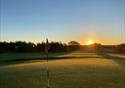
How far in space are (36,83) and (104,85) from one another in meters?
3.86

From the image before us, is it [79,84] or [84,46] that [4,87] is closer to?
[79,84]

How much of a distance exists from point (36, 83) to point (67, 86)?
82.0 inches

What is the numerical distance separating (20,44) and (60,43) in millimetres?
13210

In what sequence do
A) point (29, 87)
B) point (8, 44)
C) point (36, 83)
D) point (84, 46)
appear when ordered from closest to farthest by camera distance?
point (29, 87), point (36, 83), point (8, 44), point (84, 46)

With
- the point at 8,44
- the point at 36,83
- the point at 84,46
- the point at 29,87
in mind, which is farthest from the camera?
the point at 84,46

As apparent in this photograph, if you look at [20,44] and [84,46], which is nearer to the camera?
[20,44]

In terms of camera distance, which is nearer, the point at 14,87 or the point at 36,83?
the point at 14,87

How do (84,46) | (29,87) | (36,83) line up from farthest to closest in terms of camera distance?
(84,46) → (36,83) → (29,87)

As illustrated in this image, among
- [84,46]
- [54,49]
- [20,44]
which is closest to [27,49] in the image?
[20,44]

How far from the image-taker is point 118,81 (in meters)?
15.3

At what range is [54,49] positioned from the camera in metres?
83.4

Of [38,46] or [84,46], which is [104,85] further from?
[84,46]

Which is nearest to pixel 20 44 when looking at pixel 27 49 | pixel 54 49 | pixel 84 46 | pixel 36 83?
pixel 27 49

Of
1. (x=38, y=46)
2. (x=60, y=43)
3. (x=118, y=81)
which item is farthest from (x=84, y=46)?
(x=118, y=81)
